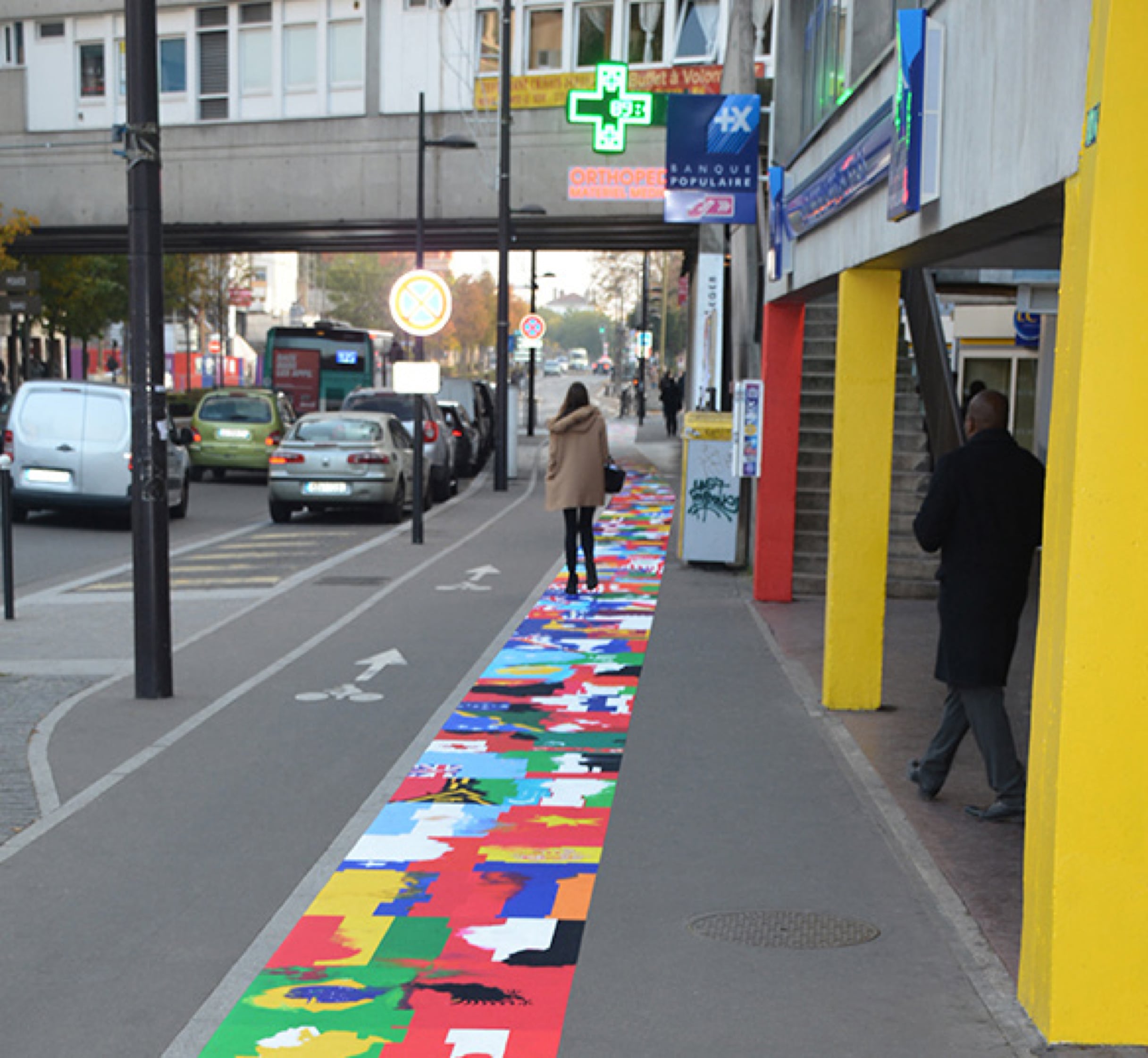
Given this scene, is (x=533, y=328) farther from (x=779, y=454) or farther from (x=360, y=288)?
(x=360, y=288)

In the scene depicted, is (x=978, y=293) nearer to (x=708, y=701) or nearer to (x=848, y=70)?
(x=848, y=70)

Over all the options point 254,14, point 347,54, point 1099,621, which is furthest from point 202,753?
point 254,14

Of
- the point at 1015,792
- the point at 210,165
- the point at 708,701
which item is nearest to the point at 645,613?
the point at 708,701

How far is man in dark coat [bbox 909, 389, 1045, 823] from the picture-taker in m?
7.08

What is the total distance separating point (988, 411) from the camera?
725cm

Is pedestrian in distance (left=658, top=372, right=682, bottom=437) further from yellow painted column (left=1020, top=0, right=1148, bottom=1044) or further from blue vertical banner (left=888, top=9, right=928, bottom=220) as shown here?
Result: yellow painted column (left=1020, top=0, right=1148, bottom=1044)

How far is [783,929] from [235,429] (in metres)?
26.1

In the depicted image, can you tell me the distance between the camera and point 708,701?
1013cm

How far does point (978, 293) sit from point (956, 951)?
490 inches

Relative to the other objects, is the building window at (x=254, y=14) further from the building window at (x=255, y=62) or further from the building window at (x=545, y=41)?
the building window at (x=545, y=41)

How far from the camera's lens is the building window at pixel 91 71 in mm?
40188

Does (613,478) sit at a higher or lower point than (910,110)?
lower

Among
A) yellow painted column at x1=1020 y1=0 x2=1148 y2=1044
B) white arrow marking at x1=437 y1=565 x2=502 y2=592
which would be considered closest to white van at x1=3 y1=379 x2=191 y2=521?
white arrow marking at x1=437 y1=565 x2=502 y2=592

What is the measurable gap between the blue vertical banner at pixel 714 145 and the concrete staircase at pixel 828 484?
6.21ft
